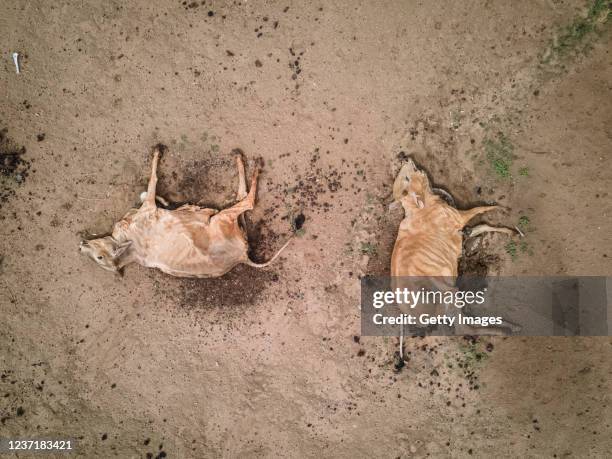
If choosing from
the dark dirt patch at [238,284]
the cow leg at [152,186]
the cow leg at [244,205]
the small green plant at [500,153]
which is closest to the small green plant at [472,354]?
the small green plant at [500,153]

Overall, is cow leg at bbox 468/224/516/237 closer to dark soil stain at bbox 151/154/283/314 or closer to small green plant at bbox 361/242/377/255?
small green plant at bbox 361/242/377/255

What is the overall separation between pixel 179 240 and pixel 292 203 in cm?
154

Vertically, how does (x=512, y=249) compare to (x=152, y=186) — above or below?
below

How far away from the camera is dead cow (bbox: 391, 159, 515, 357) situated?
5250 mm

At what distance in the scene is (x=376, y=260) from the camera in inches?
228

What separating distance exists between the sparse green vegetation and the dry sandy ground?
29 mm

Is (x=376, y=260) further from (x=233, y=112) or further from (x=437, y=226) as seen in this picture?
(x=233, y=112)

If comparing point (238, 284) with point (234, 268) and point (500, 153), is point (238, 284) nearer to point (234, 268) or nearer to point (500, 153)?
point (234, 268)

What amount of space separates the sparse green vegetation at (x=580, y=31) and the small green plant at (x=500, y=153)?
1180 millimetres

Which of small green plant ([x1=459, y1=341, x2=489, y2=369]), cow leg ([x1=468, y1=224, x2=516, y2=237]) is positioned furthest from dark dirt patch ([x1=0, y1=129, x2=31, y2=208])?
small green plant ([x1=459, y1=341, x2=489, y2=369])

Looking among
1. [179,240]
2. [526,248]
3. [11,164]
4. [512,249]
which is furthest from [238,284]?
[526,248]

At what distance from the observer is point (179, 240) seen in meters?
5.33

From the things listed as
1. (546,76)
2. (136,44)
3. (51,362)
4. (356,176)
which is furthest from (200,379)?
(546,76)

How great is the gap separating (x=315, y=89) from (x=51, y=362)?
5.13m
